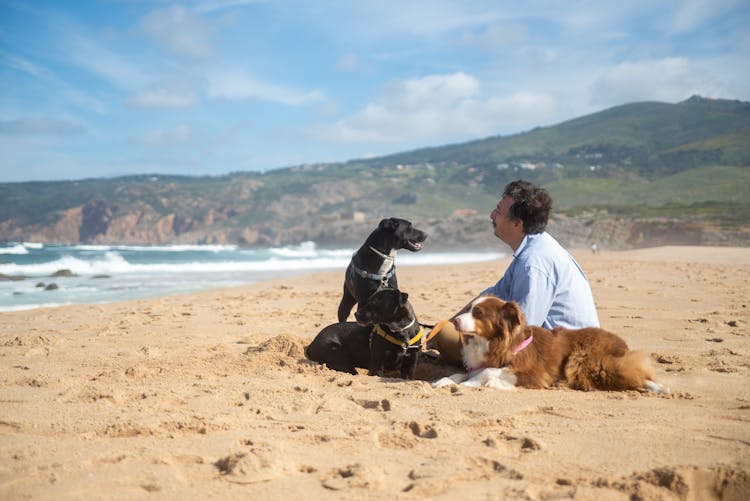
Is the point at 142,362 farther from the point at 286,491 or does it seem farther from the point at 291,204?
the point at 291,204

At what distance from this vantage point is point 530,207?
4324 mm

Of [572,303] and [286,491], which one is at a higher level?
[572,303]

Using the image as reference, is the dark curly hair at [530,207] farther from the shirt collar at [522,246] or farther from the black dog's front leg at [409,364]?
the black dog's front leg at [409,364]

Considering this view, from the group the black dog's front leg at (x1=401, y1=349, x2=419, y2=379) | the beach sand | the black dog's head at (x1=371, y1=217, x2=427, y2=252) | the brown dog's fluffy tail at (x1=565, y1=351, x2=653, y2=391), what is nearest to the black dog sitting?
the black dog's head at (x1=371, y1=217, x2=427, y2=252)

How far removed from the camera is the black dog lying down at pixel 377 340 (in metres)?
4.51

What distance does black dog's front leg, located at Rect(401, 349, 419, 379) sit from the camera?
4551 mm

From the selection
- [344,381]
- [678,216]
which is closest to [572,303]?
[344,381]

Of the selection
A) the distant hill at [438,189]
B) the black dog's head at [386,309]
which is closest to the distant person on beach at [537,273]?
the black dog's head at [386,309]

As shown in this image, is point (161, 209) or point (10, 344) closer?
point (10, 344)

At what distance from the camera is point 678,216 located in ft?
122

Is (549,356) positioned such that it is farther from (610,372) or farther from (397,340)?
(397,340)

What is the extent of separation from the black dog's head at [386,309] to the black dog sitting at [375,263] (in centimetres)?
131

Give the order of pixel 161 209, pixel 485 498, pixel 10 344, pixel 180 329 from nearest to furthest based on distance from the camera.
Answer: pixel 485 498 < pixel 10 344 < pixel 180 329 < pixel 161 209

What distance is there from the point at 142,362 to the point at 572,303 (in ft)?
12.2
